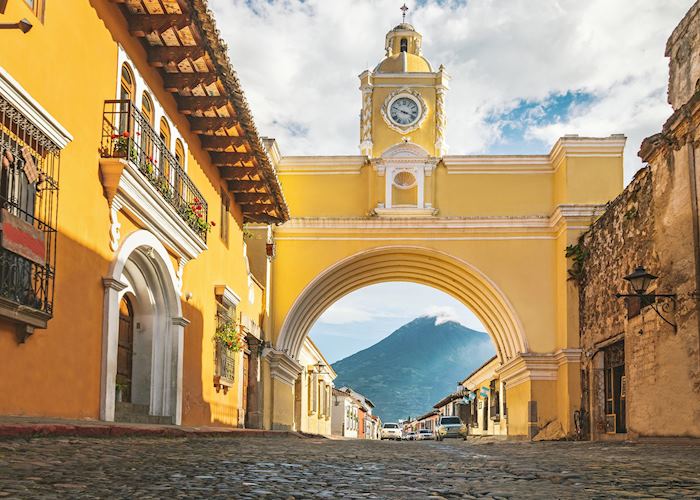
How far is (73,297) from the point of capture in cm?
899

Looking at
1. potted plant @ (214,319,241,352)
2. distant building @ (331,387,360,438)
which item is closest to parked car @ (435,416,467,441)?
distant building @ (331,387,360,438)

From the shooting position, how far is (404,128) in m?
25.6

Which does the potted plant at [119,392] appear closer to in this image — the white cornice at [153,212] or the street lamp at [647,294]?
the white cornice at [153,212]

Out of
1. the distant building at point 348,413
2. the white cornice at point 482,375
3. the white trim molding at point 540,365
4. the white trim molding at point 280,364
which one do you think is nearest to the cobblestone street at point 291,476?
the white trim molding at point 540,365

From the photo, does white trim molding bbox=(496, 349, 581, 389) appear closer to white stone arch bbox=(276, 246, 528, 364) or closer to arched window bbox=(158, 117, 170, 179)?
white stone arch bbox=(276, 246, 528, 364)

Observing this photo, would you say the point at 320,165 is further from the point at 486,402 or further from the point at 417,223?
the point at 486,402

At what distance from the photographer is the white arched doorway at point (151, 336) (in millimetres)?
12297

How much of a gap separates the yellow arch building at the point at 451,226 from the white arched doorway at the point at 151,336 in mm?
10200

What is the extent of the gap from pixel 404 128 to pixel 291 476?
21.4m

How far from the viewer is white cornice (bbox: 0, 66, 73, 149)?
23.5ft

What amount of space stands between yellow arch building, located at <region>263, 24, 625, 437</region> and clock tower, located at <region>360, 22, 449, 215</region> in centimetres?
4

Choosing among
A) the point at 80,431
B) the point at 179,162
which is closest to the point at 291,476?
the point at 80,431

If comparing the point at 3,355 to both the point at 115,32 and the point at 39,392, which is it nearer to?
the point at 39,392

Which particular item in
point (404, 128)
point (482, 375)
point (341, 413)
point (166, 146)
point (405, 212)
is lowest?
point (341, 413)
